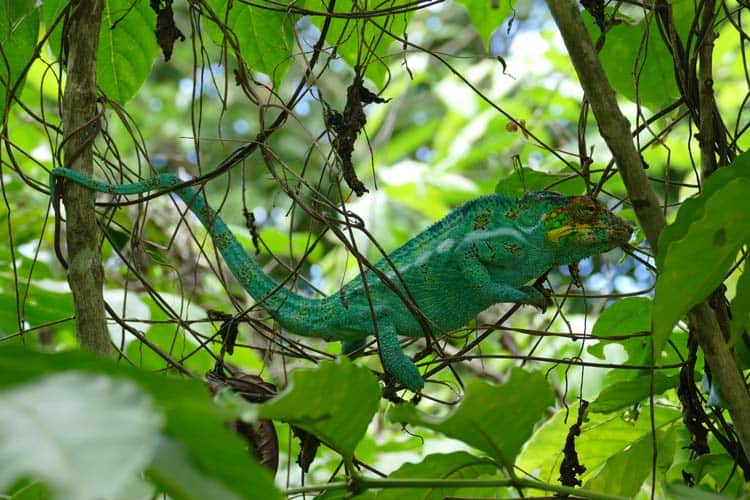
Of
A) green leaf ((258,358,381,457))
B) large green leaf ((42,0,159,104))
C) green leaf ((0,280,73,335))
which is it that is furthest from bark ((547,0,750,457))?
green leaf ((0,280,73,335))

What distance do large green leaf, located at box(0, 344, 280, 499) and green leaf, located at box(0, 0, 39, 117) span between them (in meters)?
1.09

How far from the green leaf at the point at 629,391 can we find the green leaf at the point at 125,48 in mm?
1018

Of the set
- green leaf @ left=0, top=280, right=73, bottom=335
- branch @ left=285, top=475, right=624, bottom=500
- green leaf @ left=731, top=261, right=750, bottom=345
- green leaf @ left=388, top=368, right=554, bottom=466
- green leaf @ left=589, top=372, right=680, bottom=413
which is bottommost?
branch @ left=285, top=475, right=624, bottom=500

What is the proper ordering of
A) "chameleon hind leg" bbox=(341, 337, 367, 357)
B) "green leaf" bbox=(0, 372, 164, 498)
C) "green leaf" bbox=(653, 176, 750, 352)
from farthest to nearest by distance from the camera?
"chameleon hind leg" bbox=(341, 337, 367, 357), "green leaf" bbox=(653, 176, 750, 352), "green leaf" bbox=(0, 372, 164, 498)

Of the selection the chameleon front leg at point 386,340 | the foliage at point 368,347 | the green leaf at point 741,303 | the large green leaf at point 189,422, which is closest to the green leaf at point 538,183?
the foliage at point 368,347

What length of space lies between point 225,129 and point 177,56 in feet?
2.91

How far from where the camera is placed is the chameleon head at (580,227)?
174 centimetres

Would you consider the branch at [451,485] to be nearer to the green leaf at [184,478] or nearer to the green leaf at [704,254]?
the green leaf at [704,254]

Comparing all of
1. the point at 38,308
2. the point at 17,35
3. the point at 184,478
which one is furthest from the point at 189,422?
the point at 38,308

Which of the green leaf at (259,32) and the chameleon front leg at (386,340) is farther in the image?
the green leaf at (259,32)

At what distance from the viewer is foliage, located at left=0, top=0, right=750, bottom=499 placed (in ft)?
2.19

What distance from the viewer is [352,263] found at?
315cm

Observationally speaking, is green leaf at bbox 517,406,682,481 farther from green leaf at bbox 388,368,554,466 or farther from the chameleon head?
green leaf at bbox 388,368,554,466

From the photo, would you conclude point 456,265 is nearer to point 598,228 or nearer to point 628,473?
point 598,228
